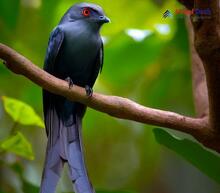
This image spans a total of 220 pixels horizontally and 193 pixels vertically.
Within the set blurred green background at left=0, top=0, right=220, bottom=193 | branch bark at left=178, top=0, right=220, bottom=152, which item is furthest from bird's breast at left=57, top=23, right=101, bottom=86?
branch bark at left=178, top=0, right=220, bottom=152

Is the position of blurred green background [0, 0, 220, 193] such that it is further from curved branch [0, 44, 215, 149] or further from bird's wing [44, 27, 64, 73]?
curved branch [0, 44, 215, 149]

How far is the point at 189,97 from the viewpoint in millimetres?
2738

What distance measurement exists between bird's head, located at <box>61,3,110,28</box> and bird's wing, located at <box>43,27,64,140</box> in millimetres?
113

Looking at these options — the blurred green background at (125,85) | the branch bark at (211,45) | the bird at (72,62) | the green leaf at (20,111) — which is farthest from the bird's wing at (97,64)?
the branch bark at (211,45)

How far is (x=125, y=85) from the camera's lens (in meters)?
2.62

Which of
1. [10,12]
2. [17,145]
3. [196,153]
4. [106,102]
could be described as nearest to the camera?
[106,102]

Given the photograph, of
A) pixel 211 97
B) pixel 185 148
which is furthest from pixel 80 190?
pixel 211 97

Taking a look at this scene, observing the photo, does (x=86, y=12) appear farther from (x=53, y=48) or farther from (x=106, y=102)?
(x=106, y=102)

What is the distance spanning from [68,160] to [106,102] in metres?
0.39

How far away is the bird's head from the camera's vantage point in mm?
1934

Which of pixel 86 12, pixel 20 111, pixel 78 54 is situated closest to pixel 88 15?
pixel 86 12

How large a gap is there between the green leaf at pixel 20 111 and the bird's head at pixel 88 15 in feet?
1.38

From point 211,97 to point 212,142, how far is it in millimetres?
199

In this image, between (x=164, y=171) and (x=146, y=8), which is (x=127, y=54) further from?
(x=164, y=171)
